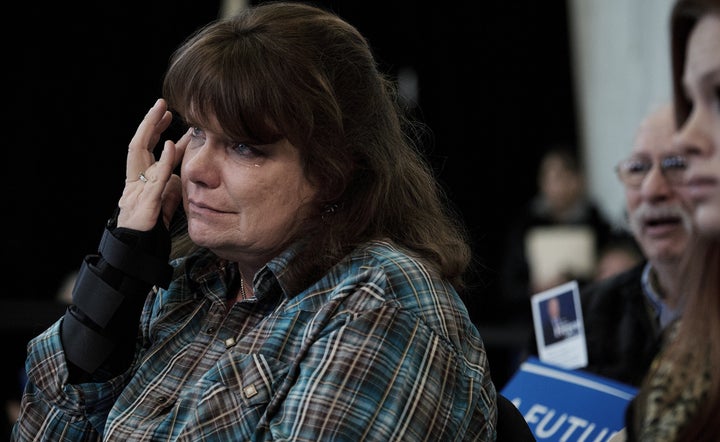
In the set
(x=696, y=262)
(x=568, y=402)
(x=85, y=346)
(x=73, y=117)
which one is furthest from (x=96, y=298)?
(x=73, y=117)

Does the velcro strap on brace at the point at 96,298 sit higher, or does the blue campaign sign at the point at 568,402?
the velcro strap on brace at the point at 96,298

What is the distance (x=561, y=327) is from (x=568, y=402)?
2.21ft

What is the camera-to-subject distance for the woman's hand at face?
7.81 feet

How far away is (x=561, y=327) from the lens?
305cm

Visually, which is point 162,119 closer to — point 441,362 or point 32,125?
point 441,362

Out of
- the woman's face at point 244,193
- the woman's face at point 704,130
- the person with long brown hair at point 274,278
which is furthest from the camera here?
the woman's face at point 244,193

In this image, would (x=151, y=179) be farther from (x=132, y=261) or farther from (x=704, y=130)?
(x=704, y=130)

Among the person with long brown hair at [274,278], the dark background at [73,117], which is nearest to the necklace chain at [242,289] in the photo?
the person with long brown hair at [274,278]

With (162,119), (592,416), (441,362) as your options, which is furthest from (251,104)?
(592,416)

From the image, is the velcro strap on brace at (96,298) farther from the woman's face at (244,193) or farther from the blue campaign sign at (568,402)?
the blue campaign sign at (568,402)

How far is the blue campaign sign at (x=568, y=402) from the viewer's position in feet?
Result: 7.64

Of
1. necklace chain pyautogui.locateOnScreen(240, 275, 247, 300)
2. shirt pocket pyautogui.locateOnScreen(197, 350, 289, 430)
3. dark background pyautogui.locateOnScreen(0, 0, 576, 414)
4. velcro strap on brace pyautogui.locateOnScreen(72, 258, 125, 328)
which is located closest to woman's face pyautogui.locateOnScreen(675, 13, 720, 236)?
shirt pocket pyautogui.locateOnScreen(197, 350, 289, 430)

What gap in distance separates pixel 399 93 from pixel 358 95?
0.21 meters

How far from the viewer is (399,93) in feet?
8.29
